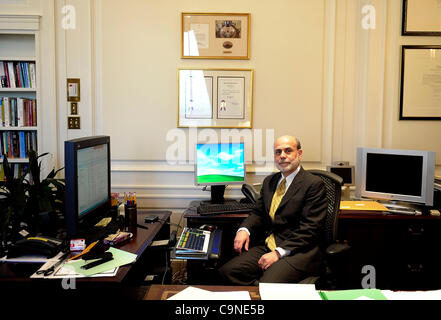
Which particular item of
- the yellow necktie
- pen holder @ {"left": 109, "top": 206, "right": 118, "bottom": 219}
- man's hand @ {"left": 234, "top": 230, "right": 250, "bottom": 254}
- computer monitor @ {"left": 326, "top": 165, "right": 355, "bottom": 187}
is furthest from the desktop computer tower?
pen holder @ {"left": 109, "top": 206, "right": 118, "bottom": 219}

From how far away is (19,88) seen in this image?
3.31 metres

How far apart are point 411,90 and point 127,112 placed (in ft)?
8.58

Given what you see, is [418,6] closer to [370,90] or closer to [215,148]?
[370,90]

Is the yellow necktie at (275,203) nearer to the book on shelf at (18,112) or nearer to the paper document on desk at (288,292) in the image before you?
the paper document on desk at (288,292)

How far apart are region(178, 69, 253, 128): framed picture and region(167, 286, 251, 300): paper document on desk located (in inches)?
84.6

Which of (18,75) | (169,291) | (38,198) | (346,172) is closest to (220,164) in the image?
(346,172)

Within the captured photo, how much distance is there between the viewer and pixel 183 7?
328 cm

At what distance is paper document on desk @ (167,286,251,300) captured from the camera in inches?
51.6

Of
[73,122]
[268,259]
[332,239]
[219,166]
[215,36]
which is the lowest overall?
[268,259]

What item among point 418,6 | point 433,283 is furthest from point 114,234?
point 418,6

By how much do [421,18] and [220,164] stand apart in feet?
7.39

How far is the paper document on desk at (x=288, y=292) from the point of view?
4.26 ft

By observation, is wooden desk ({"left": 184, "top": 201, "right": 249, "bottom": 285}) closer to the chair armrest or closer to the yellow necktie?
the yellow necktie

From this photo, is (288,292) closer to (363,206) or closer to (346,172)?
(363,206)
